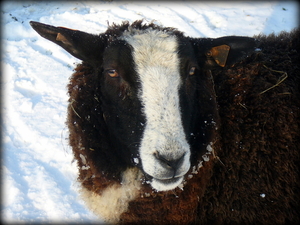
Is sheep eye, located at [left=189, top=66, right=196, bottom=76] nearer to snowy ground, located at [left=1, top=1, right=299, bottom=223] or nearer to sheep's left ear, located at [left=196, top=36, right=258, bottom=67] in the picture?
sheep's left ear, located at [left=196, top=36, right=258, bottom=67]

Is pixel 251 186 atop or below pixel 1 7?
atop

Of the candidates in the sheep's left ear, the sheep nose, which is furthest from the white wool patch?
the sheep's left ear

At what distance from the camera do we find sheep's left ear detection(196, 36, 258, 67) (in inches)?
106

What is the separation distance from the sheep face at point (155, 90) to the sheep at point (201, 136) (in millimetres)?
12

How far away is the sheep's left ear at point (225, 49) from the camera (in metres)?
2.70

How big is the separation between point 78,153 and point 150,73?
1210 mm

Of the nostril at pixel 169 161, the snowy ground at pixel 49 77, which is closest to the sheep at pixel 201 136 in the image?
the nostril at pixel 169 161

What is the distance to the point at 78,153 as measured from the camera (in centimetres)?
286

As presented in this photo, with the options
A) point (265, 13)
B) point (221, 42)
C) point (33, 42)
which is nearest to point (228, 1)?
point (265, 13)

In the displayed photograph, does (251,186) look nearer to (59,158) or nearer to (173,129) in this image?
(173,129)

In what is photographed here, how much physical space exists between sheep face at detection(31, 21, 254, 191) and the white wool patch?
0.60 feet

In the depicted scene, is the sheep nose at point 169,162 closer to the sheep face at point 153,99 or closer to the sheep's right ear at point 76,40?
the sheep face at point 153,99

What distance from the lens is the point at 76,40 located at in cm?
255

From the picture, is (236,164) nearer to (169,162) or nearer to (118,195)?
(169,162)
